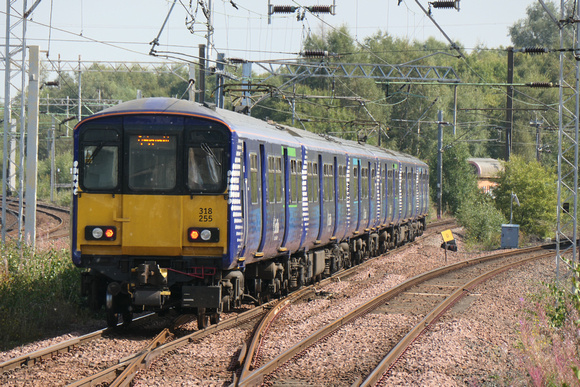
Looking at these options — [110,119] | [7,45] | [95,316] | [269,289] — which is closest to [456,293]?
[269,289]

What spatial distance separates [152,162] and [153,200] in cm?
52

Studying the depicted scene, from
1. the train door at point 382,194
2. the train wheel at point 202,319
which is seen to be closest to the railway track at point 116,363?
the train wheel at point 202,319

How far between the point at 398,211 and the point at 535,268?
5.75 m

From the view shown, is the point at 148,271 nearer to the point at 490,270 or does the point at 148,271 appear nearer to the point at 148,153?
the point at 148,153

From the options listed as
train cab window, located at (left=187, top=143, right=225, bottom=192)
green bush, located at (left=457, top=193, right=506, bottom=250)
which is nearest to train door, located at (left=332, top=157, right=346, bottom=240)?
train cab window, located at (left=187, top=143, right=225, bottom=192)

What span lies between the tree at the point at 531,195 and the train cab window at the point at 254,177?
29.9 meters

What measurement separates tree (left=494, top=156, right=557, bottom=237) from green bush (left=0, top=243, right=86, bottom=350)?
3026 cm

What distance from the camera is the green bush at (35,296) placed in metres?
10.7

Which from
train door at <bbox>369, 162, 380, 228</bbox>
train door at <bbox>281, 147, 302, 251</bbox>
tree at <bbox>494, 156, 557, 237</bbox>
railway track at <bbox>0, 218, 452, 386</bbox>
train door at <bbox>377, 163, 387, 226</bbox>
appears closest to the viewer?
railway track at <bbox>0, 218, 452, 386</bbox>

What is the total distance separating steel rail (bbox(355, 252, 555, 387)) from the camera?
8.70 meters

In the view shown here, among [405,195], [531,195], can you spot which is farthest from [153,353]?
[531,195]

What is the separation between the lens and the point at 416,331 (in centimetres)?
1168

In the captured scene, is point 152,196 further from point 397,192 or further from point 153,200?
point 397,192

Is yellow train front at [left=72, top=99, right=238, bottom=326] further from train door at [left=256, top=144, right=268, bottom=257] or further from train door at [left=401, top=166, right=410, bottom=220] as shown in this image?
train door at [left=401, top=166, right=410, bottom=220]
